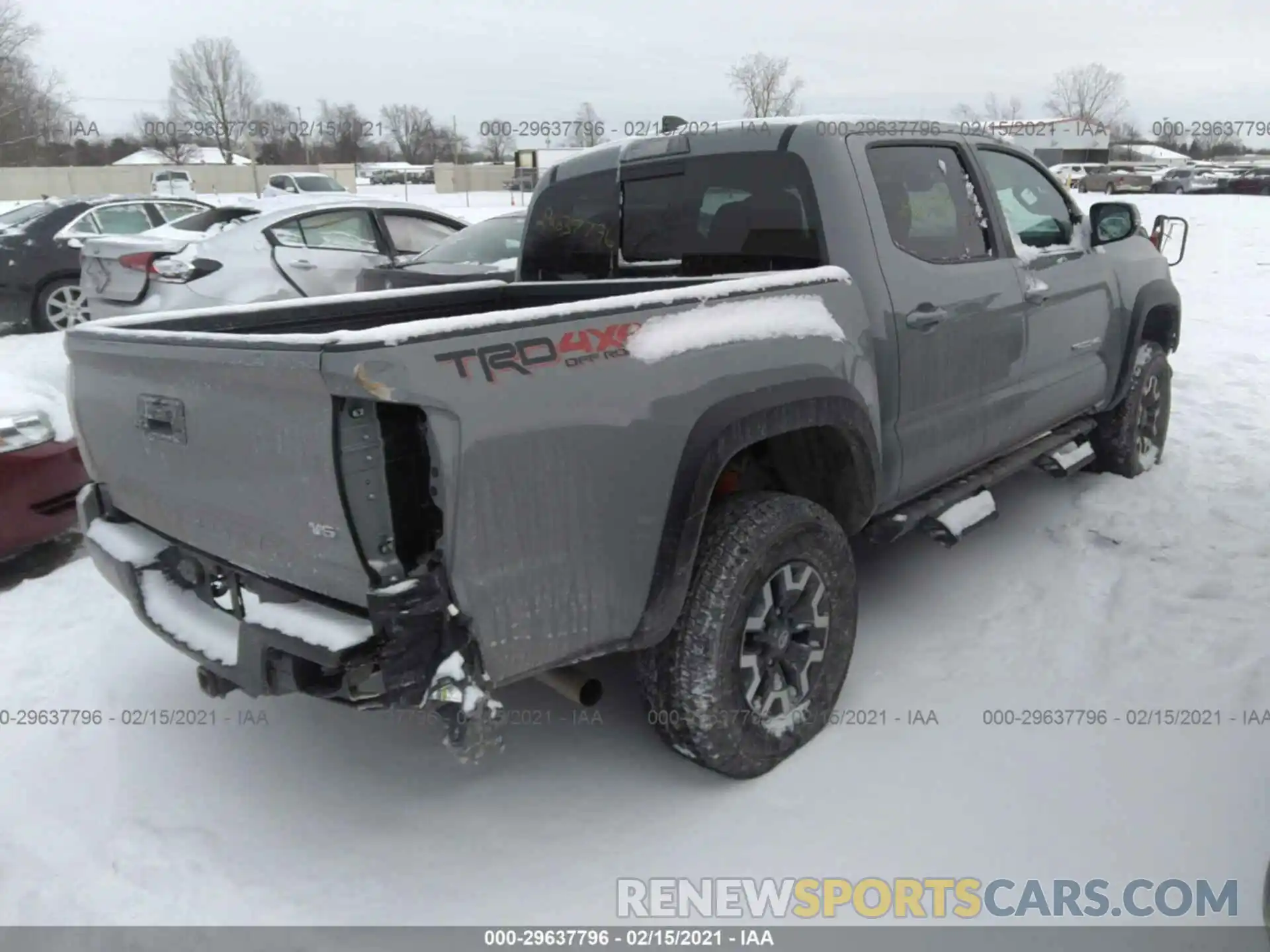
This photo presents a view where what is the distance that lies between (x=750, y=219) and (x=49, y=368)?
706 cm

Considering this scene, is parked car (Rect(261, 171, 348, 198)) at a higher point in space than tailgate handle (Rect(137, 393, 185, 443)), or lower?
higher

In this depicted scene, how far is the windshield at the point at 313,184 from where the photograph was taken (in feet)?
102

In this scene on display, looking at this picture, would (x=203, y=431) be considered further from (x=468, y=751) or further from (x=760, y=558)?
(x=760, y=558)

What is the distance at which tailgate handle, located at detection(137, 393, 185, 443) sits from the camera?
2555 millimetres

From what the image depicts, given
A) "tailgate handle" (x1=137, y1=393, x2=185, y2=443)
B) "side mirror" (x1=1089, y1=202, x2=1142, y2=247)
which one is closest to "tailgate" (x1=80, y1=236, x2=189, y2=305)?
"tailgate handle" (x1=137, y1=393, x2=185, y2=443)

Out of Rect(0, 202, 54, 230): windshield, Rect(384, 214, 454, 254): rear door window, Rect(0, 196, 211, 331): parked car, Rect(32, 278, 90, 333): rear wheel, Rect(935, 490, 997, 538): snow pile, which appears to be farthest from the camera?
Rect(0, 202, 54, 230): windshield

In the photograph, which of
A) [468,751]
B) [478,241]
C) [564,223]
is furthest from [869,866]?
[478,241]

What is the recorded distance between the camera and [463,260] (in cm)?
744

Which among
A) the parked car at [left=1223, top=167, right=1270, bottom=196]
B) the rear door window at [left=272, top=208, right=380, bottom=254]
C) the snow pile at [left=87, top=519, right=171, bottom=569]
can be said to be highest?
the rear door window at [left=272, top=208, right=380, bottom=254]

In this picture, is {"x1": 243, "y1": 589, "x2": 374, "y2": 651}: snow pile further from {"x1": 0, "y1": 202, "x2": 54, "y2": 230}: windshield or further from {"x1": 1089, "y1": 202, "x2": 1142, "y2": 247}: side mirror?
{"x1": 0, "y1": 202, "x2": 54, "y2": 230}: windshield

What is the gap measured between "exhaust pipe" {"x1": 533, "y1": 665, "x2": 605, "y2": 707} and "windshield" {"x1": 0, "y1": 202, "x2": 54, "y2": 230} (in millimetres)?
10707

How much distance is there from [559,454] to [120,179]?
2399 inches

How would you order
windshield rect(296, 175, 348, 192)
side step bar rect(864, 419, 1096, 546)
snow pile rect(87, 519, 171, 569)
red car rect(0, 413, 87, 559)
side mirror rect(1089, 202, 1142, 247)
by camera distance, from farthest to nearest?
windshield rect(296, 175, 348, 192) → side mirror rect(1089, 202, 1142, 247) → red car rect(0, 413, 87, 559) → side step bar rect(864, 419, 1096, 546) → snow pile rect(87, 519, 171, 569)

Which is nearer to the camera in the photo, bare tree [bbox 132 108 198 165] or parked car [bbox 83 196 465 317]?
parked car [bbox 83 196 465 317]
